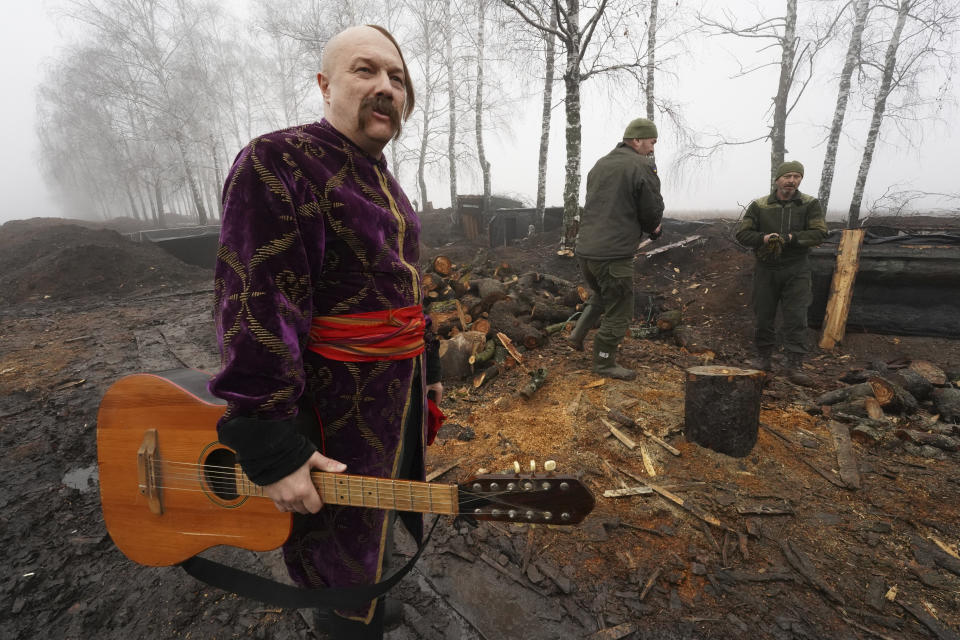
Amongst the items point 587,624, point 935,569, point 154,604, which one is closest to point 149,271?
point 154,604

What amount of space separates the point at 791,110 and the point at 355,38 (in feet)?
54.1

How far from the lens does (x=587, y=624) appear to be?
2.22 metres

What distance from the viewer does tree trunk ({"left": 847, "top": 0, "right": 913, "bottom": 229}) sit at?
40.5ft

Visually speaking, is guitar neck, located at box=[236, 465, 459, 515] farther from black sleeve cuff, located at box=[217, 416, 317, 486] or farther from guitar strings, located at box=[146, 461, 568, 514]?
black sleeve cuff, located at box=[217, 416, 317, 486]

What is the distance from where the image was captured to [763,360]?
554 centimetres

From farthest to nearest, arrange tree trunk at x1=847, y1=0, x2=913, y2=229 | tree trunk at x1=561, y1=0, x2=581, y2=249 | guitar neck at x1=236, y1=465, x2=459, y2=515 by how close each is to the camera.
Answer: tree trunk at x1=847, y1=0, x2=913, y2=229 → tree trunk at x1=561, y1=0, x2=581, y2=249 → guitar neck at x1=236, y1=465, x2=459, y2=515

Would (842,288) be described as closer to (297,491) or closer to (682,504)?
(682,504)

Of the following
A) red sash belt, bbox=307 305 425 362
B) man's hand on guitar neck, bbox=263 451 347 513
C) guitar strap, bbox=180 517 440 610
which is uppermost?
red sash belt, bbox=307 305 425 362

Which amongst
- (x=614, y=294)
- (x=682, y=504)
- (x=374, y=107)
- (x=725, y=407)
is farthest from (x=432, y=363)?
(x=614, y=294)

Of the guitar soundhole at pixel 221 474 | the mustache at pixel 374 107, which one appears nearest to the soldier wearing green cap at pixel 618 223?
the mustache at pixel 374 107

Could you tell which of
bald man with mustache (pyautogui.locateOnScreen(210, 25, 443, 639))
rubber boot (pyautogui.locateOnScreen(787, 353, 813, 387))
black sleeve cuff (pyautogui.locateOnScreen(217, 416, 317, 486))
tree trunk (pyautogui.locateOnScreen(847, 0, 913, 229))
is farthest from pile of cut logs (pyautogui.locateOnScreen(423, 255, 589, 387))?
tree trunk (pyautogui.locateOnScreen(847, 0, 913, 229))

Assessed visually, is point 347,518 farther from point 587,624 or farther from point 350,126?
point 587,624

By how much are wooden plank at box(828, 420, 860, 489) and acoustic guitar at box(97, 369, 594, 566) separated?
3.19m

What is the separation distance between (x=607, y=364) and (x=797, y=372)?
8.19ft
